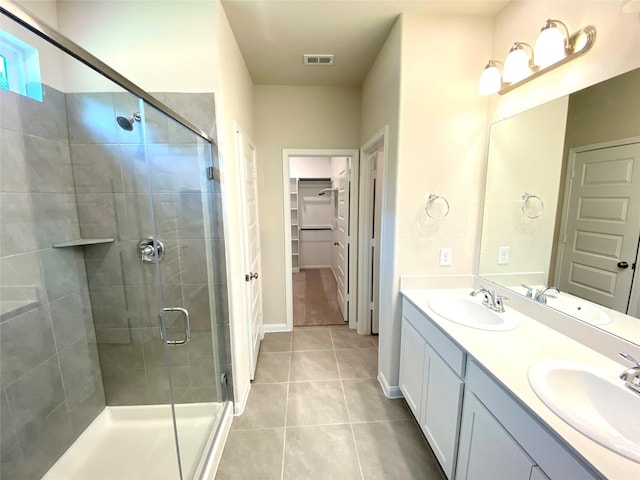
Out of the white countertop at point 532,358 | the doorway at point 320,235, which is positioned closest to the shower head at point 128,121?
the doorway at point 320,235

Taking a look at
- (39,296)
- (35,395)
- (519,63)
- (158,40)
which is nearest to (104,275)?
(39,296)

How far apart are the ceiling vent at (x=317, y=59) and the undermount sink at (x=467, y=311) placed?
218 centimetres

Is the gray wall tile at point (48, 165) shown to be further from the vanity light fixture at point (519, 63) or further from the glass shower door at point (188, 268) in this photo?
the vanity light fixture at point (519, 63)

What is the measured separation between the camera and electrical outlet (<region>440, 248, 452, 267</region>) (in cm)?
189

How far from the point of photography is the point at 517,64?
1.44m

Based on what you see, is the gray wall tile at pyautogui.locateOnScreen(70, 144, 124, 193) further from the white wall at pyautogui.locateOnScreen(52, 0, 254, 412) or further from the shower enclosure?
the white wall at pyautogui.locateOnScreen(52, 0, 254, 412)

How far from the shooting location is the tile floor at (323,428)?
1.51m

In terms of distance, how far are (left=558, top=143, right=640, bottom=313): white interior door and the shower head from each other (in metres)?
2.42

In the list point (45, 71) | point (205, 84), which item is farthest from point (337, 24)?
point (45, 71)

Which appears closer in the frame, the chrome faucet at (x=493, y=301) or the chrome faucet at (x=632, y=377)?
the chrome faucet at (x=632, y=377)

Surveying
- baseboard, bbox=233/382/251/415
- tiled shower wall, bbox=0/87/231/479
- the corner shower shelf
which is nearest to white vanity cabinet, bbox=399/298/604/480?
baseboard, bbox=233/382/251/415

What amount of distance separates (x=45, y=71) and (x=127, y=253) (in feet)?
3.62

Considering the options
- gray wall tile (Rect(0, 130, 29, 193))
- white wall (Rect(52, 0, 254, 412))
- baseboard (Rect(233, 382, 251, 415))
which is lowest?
baseboard (Rect(233, 382, 251, 415))

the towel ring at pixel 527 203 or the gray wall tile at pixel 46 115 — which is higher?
the gray wall tile at pixel 46 115
